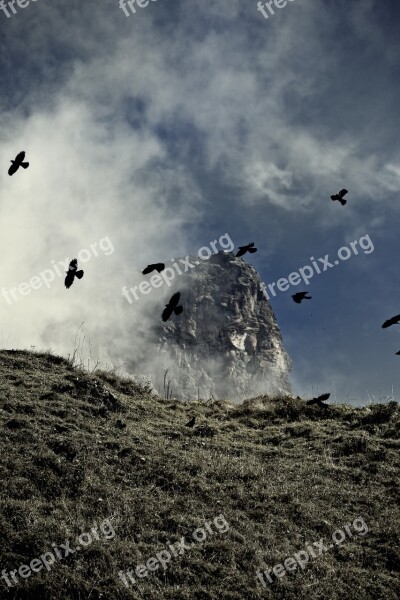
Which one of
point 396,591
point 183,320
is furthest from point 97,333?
point 396,591

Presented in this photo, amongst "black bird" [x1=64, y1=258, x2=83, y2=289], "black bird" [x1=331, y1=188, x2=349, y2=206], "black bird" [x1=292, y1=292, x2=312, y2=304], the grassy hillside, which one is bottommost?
the grassy hillside

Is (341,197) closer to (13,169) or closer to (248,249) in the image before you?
(248,249)

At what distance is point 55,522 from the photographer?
1000 centimetres

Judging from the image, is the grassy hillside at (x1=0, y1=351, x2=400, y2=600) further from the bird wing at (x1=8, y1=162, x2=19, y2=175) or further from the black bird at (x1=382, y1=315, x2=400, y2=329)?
the bird wing at (x1=8, y1=162, x2=19, y2=175)

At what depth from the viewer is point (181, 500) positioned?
11.9 m

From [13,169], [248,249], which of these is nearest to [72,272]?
[13,169]

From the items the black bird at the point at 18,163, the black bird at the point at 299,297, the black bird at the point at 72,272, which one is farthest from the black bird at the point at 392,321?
the black bird at the point at 18,163

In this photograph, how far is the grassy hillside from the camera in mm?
8992

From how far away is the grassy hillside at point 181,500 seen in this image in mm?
8992

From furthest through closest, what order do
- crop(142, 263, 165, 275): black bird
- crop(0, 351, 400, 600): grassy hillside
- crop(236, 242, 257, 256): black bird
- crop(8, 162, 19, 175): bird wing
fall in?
crop(236, 242, 257, 256): black bird, crop(8, 162, 19, 175): bird wing, crop(142, 263, 165, 275): black bird, crop(0, 351, 400, 600): grassy hillside

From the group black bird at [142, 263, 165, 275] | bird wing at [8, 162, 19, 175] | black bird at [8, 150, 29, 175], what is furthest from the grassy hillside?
black bird at [8, 150, 29, 175]

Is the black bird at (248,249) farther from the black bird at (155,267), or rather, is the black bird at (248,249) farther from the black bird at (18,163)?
the black bird at (18,163)

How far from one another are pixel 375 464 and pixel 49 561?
32.4ft

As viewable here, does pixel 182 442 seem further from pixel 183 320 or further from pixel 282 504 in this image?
pixel 183 320
